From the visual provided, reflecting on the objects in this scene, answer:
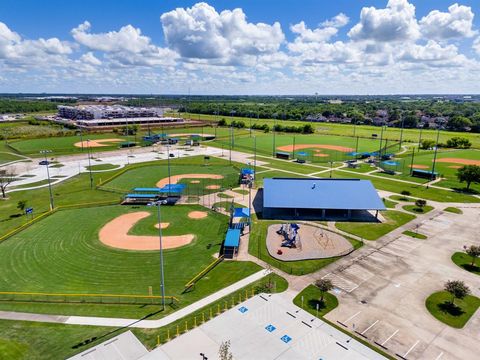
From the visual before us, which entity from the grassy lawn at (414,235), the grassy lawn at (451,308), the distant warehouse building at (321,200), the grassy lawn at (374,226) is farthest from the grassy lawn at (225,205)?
the grassy lawn at (451,308)

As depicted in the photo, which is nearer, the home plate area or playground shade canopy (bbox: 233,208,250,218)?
the home plate area

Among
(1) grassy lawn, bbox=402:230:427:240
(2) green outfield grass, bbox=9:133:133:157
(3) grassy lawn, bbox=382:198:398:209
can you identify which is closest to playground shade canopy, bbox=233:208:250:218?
(1) grassy lawn, bbox=402:230:427:240

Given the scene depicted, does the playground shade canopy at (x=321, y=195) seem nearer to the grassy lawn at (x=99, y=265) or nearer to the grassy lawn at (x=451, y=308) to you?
the grassy lawn at (x=99, y=265)

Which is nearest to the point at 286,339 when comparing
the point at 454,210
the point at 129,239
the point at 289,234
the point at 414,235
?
the point at 289,234

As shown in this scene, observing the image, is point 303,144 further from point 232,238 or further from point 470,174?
point 232,238

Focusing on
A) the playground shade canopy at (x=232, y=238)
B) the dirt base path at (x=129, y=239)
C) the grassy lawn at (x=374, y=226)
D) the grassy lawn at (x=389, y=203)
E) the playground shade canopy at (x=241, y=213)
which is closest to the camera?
the playground shade canopy at (x=232, y=238)

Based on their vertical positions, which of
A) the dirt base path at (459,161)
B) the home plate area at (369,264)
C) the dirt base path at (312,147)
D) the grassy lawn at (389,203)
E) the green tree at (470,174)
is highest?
the green tree at (470,174)

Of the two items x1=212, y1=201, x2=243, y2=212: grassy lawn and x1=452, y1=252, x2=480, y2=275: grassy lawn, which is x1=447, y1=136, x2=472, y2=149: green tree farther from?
x1=212, y1=201, x2=243, y2=212: grassy lawn
